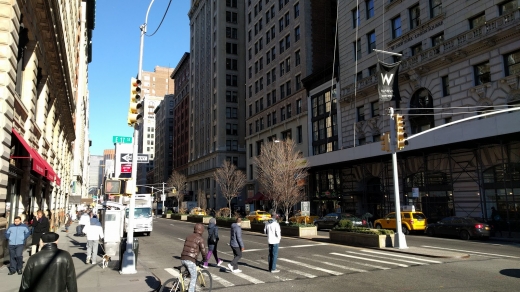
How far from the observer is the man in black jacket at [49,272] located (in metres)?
5.04

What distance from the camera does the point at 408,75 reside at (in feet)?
120

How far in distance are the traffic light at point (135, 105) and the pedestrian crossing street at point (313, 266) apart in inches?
199

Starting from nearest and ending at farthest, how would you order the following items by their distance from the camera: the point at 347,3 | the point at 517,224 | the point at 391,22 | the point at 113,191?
the point at 113,191 → the point at 517,224 → the point at 391,22 → the point at 347,3

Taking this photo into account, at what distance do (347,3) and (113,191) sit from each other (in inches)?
1623

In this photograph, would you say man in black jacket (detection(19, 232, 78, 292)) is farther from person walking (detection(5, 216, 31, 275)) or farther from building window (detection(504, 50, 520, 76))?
building window (detection(504, 50, 520, 76))

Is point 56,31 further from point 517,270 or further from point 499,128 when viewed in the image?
point 499,128

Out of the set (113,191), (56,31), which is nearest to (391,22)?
(56,31)

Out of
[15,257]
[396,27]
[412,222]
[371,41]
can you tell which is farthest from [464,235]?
[371,41]

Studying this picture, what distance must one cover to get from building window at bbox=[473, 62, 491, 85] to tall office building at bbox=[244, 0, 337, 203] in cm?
1981

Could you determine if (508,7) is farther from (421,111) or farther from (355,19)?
(355,19)

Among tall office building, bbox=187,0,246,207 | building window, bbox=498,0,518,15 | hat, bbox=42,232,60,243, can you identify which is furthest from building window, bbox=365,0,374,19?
tall office building, bbox=187,0,246,207

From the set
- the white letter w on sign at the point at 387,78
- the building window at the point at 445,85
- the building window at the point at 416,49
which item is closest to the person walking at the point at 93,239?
the white letter w on sign at the point at 387,78

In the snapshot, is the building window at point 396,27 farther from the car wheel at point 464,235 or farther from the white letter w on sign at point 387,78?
the car wheel at point 464,235

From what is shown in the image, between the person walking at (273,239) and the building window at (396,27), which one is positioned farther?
the building window at (396,27)
